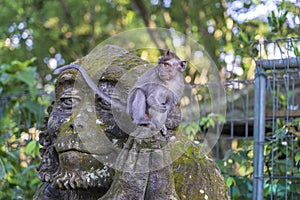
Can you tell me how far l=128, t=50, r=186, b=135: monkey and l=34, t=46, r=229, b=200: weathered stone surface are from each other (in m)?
0.10

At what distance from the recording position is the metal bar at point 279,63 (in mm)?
4457

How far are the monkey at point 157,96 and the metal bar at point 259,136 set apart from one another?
1.84 metres

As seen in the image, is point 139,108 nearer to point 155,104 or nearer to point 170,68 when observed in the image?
point 155,104

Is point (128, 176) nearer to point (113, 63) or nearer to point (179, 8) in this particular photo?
point (113, 63)

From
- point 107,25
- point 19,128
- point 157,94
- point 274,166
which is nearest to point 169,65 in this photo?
point 157,94

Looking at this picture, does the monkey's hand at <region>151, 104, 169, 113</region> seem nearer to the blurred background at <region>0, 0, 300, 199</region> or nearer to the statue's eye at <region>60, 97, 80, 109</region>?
the statue's eye at <region>60, 97, 80, 109</region>

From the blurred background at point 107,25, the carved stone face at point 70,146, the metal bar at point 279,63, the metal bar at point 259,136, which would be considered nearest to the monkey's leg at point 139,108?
the carved stone face at point 70,146

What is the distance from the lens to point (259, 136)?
446cm

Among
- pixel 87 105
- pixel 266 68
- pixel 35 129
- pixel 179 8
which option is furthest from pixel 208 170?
pixel 179 8

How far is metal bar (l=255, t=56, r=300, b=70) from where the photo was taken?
4.46 m

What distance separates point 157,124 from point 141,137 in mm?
84

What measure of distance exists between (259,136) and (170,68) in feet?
6.82

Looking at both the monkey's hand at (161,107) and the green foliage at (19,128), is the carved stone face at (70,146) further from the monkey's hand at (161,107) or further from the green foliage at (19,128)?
the green foliage at (19,128)

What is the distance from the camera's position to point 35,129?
18.3 ft
